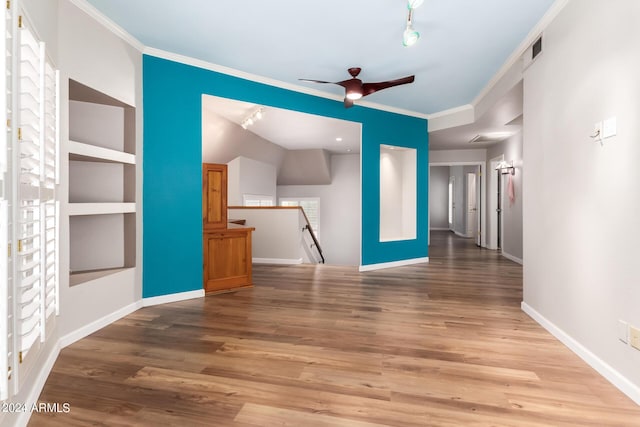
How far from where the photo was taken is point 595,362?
2232 mm

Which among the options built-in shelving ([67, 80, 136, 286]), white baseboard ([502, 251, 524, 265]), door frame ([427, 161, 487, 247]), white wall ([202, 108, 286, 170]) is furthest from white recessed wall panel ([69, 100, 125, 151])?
Result: door frame ([427, 161, 487, 247])

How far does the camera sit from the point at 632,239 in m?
1.91

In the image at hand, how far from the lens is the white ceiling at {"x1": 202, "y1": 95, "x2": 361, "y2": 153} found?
5.00 metres

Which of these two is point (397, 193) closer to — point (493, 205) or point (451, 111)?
point (451, 111)

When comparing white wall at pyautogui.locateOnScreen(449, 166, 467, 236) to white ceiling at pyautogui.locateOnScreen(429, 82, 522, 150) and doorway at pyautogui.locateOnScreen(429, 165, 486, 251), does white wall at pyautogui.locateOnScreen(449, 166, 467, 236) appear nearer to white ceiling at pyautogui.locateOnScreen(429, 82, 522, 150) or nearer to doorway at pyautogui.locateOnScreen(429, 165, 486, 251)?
doorway at pyautogui.locateOnScreen(429, 165, 486, 251)

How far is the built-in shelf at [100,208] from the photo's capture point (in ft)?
8.98

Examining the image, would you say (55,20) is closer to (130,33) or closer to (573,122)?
(130,33)

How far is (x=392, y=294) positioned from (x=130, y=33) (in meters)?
4.00

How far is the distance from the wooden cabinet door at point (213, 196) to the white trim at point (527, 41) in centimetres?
358

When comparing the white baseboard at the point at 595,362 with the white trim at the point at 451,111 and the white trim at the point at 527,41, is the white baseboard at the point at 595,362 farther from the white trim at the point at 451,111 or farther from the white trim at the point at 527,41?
the white trim at the point at 451,111

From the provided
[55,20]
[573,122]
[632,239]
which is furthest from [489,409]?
[55,20]

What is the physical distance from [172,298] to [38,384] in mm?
1876

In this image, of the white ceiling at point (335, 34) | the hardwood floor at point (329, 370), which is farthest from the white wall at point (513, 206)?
the hardwood floor at point (329, 370)

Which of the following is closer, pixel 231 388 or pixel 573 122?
pixel 231 388
